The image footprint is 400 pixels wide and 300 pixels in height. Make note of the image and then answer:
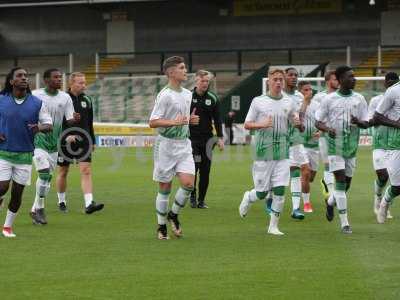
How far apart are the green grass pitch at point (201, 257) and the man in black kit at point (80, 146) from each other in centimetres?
34

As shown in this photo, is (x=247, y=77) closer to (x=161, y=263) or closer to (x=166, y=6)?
(x=166, y=6)

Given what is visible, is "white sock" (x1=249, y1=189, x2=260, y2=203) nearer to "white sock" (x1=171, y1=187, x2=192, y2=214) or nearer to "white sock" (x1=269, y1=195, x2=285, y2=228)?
"white sock" (x1=269, y1=195, x2=285, y2=228)

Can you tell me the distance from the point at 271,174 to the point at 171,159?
1448 millimetres

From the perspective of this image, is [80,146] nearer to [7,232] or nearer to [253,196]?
[7,232]

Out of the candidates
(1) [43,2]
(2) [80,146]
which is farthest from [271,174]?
(1) [43,2]

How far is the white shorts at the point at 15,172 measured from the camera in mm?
12211

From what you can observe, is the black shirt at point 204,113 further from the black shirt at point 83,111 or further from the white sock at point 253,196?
the white sock at point 253,196

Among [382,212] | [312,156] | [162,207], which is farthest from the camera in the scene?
[312,156]

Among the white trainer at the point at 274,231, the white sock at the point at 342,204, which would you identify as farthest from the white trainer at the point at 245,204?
the white sock at the point at 342,204

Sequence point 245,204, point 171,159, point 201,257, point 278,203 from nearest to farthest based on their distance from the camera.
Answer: point 201,257, point 171,159, point 278,203, point 245,204

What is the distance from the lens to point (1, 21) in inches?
2176

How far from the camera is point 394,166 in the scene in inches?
505

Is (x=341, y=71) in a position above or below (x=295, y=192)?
above

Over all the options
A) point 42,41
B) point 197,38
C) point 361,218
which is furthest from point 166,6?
point 361,218
